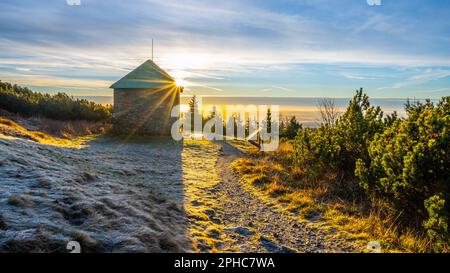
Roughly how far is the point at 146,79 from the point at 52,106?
9529mm

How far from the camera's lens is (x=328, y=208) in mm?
7910

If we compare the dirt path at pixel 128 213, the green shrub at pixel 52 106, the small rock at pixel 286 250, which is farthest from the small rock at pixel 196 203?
the green shrub at pixel 52 106

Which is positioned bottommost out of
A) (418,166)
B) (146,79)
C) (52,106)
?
(418,166)

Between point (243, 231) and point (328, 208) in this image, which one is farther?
point (328, 208)

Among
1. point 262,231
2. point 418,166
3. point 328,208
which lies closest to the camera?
point 418,166

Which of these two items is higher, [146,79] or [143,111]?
[146,79]

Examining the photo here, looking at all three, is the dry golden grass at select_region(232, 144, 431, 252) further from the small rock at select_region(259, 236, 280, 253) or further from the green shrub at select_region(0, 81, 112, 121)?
the green shrub at select_region(0, 81, 112, 121)

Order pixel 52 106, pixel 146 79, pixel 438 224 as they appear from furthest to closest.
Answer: pixel 52 106 < pixel 146 79 < pixel 438 224

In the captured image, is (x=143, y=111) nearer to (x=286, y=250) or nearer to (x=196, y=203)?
(x=196, y=203)

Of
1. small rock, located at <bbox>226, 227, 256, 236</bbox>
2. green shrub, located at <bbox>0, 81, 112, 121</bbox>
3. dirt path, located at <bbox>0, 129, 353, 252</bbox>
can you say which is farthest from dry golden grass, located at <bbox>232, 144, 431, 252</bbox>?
green shrub, located at <bbox>0, 81, 112, 121</bbox>

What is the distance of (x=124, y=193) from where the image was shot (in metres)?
7.68

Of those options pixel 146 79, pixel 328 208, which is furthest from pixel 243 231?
pixel 146 79

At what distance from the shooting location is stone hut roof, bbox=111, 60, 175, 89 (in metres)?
21.8

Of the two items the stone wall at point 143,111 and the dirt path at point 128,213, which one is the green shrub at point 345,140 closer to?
the dirt path at point 128,213
